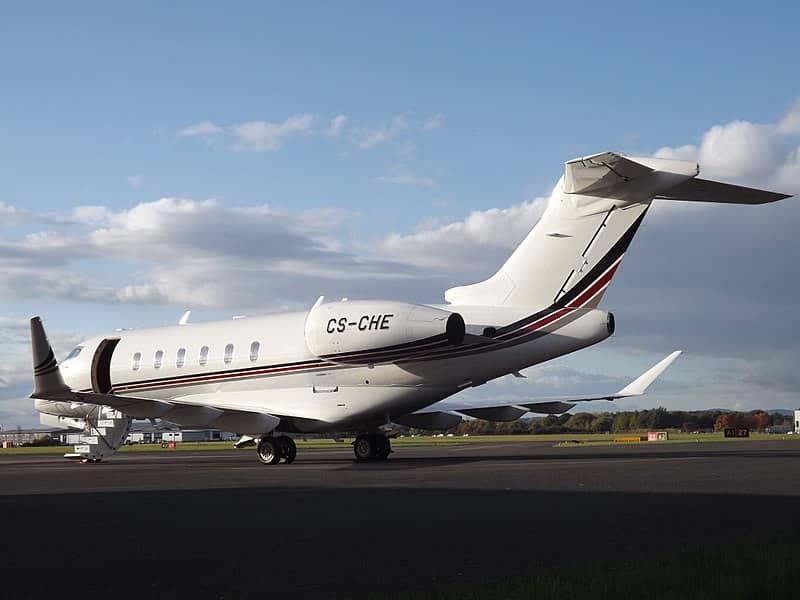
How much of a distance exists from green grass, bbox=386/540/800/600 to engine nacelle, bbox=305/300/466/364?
16.8 m

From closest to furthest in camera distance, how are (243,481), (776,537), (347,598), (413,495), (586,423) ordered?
(347,598) → (776,537) → (413,495) → (243,481) → (586,423)

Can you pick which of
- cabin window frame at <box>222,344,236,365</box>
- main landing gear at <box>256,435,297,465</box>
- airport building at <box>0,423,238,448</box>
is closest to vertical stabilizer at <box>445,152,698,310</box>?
main landing gear at <box>256,435,297,465</box>

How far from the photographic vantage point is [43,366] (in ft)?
90.9

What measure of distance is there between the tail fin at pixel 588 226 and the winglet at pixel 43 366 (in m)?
11.3

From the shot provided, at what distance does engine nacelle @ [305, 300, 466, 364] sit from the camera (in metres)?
25.5

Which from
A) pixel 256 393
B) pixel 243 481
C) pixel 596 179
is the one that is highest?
pixel 596 179

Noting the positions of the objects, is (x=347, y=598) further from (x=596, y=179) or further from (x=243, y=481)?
(x=596, y=179)

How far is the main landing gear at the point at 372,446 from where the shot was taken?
97.9ft

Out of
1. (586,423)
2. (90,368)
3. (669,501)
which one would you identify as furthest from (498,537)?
(586,423)

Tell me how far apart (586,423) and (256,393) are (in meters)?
87.7

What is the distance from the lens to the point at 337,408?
1082 inches

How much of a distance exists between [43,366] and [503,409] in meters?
13.5

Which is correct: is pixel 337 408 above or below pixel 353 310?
below

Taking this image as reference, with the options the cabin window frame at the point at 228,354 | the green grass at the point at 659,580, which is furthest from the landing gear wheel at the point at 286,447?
the green grass at the point at 659,580
